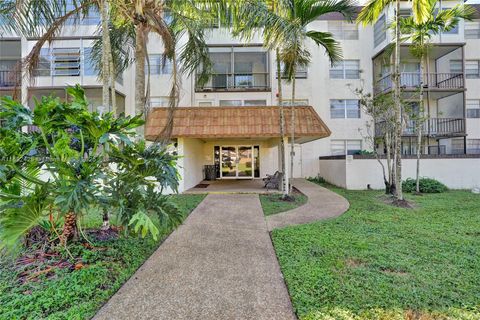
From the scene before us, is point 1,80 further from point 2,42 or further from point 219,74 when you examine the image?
point 219,74

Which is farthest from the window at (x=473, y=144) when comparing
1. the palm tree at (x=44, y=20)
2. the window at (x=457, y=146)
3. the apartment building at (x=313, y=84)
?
A: the palm tree at (x=44, y=20)

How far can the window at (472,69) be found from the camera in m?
16.8

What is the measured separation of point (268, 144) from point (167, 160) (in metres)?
13.4

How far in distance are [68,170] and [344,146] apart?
54.7 ft

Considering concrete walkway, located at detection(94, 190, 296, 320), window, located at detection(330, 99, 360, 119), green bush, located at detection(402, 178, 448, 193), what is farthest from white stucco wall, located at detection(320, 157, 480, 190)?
concrete walkway, located at detection(94, 190, 296, 320)

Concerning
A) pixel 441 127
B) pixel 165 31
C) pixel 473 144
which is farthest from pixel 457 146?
pixel 165 31

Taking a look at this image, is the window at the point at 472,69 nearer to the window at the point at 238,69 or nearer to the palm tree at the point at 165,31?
the window at the point at 238,69

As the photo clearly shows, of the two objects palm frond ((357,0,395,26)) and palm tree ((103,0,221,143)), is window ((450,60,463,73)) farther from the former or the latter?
palm tree ((103,0,221,143))

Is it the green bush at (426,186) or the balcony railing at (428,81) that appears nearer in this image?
the green bush at (426,186)

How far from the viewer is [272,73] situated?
1709 cm

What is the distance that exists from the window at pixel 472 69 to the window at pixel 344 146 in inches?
323

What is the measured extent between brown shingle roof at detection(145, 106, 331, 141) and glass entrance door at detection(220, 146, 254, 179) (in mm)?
6958

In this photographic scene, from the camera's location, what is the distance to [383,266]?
386 cm

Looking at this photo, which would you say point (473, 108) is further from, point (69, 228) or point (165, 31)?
point (69, 228)
